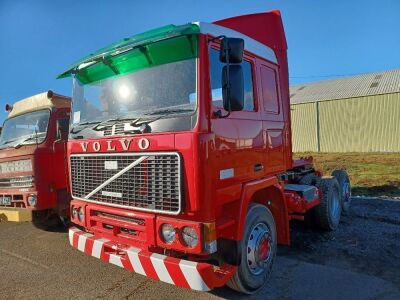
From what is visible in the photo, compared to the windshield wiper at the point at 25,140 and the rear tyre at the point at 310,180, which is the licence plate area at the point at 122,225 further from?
the rear tyre at the point at 310,180

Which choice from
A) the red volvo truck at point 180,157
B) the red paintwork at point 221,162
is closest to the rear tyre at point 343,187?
the red paintwork at point 221,162

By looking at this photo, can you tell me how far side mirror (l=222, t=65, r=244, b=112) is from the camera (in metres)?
3.26

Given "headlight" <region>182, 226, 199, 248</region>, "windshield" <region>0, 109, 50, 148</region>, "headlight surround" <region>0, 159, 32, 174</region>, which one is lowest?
"headlight" <region>182, 226, 199, 248</region>

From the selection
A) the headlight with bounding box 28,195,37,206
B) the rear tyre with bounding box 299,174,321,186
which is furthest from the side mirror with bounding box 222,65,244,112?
the headlight with bounding box 28,195,37,206

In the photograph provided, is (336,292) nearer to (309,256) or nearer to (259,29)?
(309,256)

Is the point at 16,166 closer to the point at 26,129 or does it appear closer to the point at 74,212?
the point at 26,129

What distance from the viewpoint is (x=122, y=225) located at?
12.3ft

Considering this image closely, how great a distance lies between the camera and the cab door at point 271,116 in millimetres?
4257

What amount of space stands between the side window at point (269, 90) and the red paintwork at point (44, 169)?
3.54m

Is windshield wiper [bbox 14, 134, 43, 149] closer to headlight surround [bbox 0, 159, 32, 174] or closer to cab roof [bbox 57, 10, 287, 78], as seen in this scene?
headlight surround [bbox 0, 159, 32, 174]

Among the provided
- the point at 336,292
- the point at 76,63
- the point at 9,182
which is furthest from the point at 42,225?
the point at 336,292

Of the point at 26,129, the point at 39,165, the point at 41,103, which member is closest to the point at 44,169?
the point at 39,165

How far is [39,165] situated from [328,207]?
4.85 meters

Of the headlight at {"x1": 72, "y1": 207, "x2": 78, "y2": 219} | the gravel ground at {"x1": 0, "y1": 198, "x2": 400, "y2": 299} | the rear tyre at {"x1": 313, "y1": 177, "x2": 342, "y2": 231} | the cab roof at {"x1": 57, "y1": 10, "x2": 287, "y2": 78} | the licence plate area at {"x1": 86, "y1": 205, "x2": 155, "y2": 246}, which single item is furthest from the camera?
the rear tyre at {"x1": 313, "y1": 177, "x2": 342, "y2": 231}
